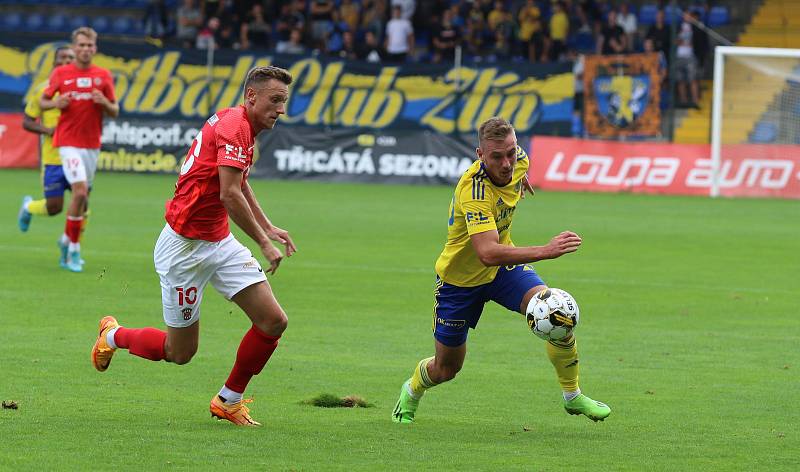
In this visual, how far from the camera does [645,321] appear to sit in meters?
13.0

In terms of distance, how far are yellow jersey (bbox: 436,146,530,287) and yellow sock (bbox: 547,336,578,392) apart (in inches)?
22.6

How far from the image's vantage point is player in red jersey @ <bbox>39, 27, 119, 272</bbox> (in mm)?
15305

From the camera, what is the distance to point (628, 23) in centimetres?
3488

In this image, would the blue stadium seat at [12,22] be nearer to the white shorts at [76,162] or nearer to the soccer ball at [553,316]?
the white shorts at [76,162]

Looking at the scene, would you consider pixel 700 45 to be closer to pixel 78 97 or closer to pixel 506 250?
pixel 78 97

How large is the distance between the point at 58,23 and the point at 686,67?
18.3 m

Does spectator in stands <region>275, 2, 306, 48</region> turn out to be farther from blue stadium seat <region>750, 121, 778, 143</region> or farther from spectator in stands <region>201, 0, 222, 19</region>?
blue stadium seat <region>750, 121, 778, 143</region>

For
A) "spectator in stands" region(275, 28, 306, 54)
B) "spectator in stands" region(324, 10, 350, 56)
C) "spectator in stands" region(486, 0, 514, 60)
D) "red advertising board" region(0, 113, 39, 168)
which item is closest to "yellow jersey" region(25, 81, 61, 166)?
"red advertising board" region(0, 113, 39, 168)

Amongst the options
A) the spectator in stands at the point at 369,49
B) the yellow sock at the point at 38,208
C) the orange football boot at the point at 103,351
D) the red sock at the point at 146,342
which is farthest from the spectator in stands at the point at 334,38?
the red sock at the point at 146,342

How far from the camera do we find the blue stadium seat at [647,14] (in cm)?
3741

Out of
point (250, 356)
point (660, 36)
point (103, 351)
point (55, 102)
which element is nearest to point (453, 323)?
point (250, 356)

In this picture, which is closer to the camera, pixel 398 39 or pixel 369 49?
pixel 369 49

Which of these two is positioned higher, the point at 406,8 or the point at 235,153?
the point at 235,153

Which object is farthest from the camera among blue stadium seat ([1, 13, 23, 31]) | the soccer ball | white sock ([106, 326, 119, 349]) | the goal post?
blue stadium seat ([1, 13, 23, 31])
